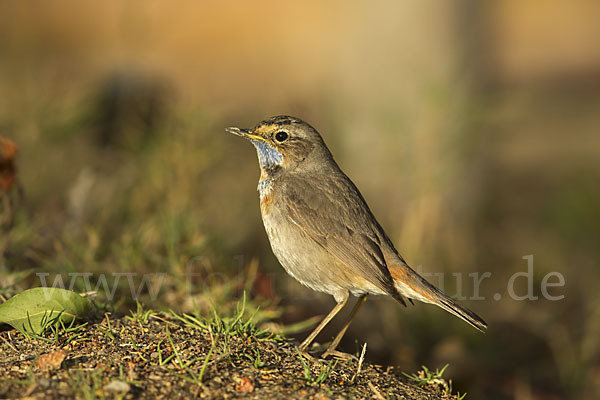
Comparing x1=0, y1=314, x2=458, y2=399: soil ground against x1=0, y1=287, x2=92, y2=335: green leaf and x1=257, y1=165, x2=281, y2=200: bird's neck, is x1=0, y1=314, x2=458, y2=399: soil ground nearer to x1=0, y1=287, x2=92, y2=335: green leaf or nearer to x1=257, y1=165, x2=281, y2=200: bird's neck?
x1=0, y1=287, x2=92, y2=335: green leaf

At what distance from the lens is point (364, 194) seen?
748 cm

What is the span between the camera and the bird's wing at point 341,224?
4277mm

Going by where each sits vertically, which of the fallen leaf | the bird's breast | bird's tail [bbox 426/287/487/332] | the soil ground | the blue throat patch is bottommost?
the soil ground

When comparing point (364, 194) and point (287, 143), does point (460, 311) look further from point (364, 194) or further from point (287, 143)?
point (364, 194)

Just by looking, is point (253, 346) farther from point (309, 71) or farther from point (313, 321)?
point (309, 71)

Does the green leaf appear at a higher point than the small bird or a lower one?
lower

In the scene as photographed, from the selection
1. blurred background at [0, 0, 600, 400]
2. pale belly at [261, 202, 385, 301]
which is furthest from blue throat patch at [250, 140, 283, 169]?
blurred background at [0, 0, 600, 400]

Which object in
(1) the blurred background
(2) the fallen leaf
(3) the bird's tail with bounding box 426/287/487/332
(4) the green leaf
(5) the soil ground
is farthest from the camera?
(1) the blurred background

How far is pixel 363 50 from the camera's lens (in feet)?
31.7

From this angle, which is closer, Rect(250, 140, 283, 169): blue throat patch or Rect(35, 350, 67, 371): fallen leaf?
Rect(35, 350, 67, 371): fallen leaf

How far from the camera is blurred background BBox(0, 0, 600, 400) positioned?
17.9ft

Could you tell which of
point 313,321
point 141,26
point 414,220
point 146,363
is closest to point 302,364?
point 146,363

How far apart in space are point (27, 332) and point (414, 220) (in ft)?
12.5

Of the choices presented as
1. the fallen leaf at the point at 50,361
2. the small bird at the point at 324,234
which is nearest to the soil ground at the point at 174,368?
the fallen leaf at the point at 50,361
